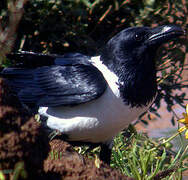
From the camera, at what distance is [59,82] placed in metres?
2.91

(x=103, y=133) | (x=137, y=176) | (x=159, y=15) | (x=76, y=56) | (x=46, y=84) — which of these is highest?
(x=159, y=15)

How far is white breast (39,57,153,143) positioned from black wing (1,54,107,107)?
0.06 metres

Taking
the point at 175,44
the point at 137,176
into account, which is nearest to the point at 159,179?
the point at 137,176

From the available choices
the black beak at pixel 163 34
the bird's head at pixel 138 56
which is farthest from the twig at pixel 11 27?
the black beak at pixel 163 34

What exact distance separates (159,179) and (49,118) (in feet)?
2.76

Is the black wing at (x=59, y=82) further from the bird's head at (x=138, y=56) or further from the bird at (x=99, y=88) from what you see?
the bird's head at (x=138, y=56)

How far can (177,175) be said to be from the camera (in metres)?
2.67

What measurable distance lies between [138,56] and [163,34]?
24 centimetres

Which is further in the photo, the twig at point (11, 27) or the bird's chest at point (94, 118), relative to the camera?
the bird's chest at point (94, 118)

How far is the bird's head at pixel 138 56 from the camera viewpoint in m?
2.84

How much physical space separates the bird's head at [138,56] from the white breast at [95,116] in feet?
0.29

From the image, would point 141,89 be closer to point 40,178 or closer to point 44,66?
point 44,66

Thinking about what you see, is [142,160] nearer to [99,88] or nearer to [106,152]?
[106,152]

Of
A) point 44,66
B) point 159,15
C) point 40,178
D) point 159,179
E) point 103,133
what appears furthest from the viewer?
point 159,15
